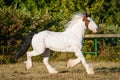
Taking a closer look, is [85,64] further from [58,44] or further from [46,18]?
[46,18]

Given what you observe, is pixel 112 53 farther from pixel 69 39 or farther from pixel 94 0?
pixel 69 39

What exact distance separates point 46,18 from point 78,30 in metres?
7.50

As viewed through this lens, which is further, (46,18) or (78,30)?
(46,18)

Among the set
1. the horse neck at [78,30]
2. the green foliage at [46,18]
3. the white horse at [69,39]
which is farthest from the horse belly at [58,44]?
the green foliage at [46,18]

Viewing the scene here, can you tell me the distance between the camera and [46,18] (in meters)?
20.1

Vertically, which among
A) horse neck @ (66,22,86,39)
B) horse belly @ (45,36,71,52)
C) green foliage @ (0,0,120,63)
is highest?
green foliage @ (0,0,120,63)

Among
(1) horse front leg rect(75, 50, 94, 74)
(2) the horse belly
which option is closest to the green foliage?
(2) the horse belly

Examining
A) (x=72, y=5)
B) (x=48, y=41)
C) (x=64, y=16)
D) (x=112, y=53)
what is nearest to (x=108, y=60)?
(x=112, y=53)

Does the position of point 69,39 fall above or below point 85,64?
above

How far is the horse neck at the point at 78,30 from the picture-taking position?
12636mm

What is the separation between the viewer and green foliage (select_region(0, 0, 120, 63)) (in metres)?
18.8

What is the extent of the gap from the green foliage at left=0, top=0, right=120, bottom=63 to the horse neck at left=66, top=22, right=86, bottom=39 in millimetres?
5837

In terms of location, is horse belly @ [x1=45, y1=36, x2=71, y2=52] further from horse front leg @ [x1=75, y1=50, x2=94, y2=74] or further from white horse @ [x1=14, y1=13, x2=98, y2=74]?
horse front leg @ [x1=75, y1=50, x2=94, y2=74]

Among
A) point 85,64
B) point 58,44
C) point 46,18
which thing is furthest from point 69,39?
point 46,18
